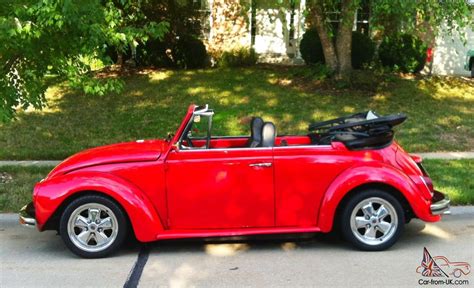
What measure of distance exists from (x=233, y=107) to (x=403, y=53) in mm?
6626

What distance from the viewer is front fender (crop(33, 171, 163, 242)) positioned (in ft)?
16.0

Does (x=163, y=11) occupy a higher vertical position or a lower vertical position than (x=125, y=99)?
higher

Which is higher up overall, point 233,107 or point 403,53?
point 403,53

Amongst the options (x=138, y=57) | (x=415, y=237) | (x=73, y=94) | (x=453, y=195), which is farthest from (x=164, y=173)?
(x=138, y=57)

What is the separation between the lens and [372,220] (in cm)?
509

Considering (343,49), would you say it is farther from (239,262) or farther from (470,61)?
(239,262)

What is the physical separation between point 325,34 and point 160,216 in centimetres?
953

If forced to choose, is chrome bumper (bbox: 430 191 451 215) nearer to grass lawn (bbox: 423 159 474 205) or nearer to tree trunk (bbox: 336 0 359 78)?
grass lawn (bbox: 423 159 474 205)

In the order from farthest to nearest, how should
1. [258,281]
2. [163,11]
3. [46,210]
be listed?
[163,11] → [46,210] → [258,281]

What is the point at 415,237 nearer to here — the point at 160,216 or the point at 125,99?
the point at 160,216

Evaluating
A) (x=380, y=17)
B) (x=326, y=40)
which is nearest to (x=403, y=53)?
(x=326, y=40)

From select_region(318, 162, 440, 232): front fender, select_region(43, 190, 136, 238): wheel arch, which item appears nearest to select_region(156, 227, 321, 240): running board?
select_region(318, 162, 440, 232): front fender

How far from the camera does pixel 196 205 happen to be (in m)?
4.98

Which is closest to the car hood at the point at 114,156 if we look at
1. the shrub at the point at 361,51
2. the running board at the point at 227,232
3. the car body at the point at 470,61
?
the running board at the point at 227,232
